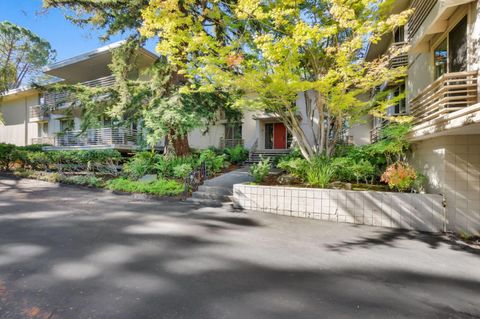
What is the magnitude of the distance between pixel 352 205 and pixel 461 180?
2259 mm

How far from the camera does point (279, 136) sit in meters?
17.2

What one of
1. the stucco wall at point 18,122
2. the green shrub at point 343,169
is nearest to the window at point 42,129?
the stucco wall at point 18,122

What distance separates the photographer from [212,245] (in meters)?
4.30

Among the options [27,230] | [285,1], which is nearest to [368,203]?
[285,1]

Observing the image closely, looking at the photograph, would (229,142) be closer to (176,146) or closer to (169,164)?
(176,146)

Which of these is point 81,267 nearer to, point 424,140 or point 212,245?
point 212,245

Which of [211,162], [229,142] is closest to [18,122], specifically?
[229,142]

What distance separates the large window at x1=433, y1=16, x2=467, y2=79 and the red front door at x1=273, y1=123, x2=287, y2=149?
10.2 m

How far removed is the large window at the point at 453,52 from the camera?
5934mm

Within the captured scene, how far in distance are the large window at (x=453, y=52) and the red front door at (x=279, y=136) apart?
33.5 ft

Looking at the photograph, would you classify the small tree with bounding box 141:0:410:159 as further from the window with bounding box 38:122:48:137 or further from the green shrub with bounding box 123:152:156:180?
the window with bounding box 38:122:48:137

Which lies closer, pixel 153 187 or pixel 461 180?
pixel 461 180

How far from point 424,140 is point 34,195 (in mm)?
12416

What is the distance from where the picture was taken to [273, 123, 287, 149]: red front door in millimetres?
17141
